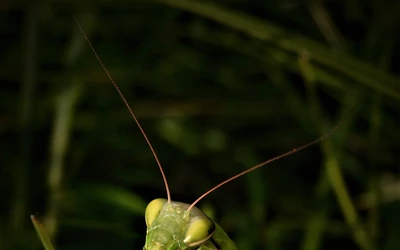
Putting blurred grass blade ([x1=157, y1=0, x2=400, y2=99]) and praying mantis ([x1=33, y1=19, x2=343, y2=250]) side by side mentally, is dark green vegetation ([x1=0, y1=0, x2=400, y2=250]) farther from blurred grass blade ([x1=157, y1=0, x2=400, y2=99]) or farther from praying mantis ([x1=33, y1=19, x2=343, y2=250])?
praying mantis ([x1=33, y1=19, x2=343, y2=250])

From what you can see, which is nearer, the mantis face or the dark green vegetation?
the mantis face

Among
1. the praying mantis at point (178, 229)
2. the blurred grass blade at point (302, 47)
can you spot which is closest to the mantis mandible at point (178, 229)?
the praying mantis at point (178, 229)

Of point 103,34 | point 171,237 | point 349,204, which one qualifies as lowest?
point 349,204

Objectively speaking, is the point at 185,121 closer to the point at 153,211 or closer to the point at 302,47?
the point at 302,47

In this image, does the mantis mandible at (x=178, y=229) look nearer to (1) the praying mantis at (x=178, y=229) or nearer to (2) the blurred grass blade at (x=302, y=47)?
(1) the praying mantis at (x=178, y=229)

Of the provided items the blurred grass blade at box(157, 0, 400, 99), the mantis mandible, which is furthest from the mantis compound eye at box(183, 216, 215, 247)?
the blurred grass blade at box(157, 0, 400, 99)

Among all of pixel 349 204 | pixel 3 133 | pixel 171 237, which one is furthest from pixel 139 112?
pixel 171 237

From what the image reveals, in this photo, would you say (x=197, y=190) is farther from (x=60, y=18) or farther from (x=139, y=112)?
(x=60, y=18)

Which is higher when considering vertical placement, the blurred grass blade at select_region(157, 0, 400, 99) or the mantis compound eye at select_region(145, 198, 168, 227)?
the blurred grass blade at select_region(157, 0, 400, 99)
